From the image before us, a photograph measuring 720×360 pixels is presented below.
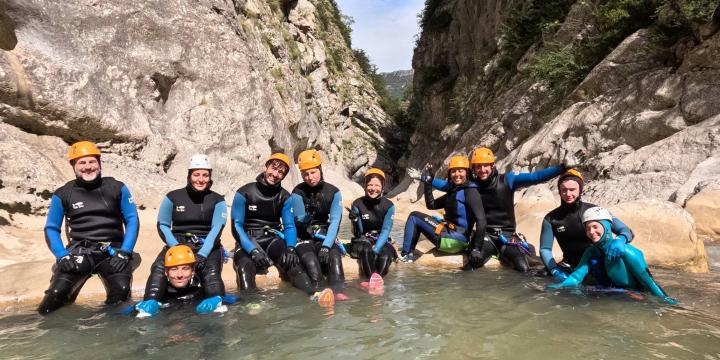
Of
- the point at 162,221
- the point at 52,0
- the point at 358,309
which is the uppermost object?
the point at 52,0

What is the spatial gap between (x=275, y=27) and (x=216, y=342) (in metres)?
24.4

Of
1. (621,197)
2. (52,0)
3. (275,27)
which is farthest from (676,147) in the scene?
(275,27)

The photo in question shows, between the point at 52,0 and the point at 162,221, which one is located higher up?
the point at 52,0

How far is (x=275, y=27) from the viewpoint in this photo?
25.0 m

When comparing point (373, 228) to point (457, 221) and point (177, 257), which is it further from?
point (177, 257)

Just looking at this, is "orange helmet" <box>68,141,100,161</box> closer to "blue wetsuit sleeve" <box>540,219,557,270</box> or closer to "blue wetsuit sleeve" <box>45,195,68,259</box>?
"blue wetsuit sleeve" <box>45,195,68,259</box>

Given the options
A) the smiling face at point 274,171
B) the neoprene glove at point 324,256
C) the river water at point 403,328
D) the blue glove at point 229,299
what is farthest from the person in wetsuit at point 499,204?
the blue glove at point 229,299

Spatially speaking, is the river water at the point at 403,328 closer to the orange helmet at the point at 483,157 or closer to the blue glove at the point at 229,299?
the blue glove at the point at 229,299

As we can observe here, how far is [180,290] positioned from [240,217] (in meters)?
1.28

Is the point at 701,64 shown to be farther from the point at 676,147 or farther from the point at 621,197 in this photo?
the point at 621,197

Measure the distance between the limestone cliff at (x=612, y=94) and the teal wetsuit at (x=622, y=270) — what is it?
4.25 m

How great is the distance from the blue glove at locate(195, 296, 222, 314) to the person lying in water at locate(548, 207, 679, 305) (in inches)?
151

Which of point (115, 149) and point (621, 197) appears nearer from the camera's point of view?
point (621, 197)

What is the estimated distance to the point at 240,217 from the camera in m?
5.56
